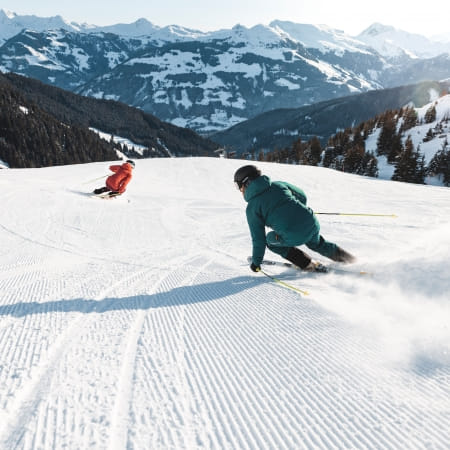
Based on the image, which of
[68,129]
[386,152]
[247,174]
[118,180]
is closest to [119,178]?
[118,180]

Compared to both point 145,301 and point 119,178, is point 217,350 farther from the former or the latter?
point 119,178

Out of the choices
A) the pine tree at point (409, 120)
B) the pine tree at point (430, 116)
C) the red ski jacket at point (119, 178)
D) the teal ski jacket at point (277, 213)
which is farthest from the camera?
the pine tree at point (430, 116)

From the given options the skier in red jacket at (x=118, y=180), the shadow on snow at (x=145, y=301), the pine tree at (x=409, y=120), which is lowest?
the shadow on snow at (x=145, y=301)

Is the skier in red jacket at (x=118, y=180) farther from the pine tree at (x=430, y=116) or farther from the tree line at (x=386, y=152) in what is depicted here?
the pine tree at (x=430, y=116)

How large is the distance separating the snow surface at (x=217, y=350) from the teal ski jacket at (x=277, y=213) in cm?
79

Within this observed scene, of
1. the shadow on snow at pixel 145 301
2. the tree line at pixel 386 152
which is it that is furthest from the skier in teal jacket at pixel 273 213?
the tree line at pixel 386 152

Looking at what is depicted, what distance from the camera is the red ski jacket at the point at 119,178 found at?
12.5 metres

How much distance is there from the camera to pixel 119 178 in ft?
41.2

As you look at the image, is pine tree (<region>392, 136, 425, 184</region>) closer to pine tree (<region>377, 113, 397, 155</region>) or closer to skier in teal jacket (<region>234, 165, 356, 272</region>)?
pine tree (<region>377, 113, 397, 155</region>)

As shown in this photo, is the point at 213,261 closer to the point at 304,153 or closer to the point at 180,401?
the point at 180,401

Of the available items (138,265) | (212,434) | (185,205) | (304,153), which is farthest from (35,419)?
(304,153)

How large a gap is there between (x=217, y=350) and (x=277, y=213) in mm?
2114

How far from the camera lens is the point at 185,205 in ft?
41.4

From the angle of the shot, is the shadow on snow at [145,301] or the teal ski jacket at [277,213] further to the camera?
the teal ski jacket at [277,213]
